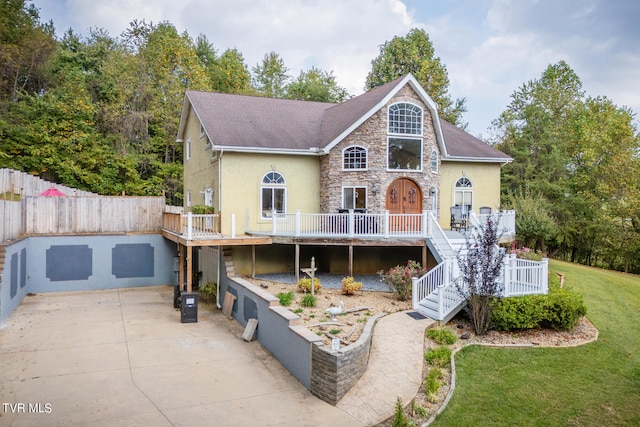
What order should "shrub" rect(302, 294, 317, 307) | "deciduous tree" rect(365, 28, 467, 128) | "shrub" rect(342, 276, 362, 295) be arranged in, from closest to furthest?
"shrub" rect(302, 294, 317, 307), "shrub" rect(342, 276, 362, 295), "deciduous tree" rect(365, 28, 467, 128)

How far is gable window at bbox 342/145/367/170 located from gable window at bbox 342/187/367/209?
86 cm

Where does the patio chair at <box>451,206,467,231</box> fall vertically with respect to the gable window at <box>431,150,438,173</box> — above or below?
below

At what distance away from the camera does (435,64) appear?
35.9 meters

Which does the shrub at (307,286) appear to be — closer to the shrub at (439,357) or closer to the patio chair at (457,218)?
the shrub at (439,357)

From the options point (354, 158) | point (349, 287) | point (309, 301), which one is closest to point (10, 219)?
point (309, 301)

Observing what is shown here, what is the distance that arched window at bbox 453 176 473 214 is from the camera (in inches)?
779

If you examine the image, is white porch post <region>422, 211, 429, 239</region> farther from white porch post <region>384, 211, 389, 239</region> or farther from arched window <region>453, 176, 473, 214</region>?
arched window <region>453, 176, 473, 214</region>

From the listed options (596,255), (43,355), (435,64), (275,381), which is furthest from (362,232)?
(435,64)

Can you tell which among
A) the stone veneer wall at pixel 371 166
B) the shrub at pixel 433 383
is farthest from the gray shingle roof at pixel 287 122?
the shrub at pixel 433 383

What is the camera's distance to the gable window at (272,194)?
1714 cm

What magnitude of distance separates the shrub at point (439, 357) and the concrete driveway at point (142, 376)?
2.46 meters

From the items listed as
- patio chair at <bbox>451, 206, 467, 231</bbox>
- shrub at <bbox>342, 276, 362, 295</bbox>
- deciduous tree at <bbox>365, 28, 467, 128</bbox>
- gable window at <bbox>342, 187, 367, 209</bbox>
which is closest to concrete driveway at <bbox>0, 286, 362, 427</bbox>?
shrub at <bbox>342, 276, 362, 295</bbox>

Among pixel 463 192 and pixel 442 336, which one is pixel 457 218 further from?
pixel 442 336

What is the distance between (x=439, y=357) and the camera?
30.0 ft
